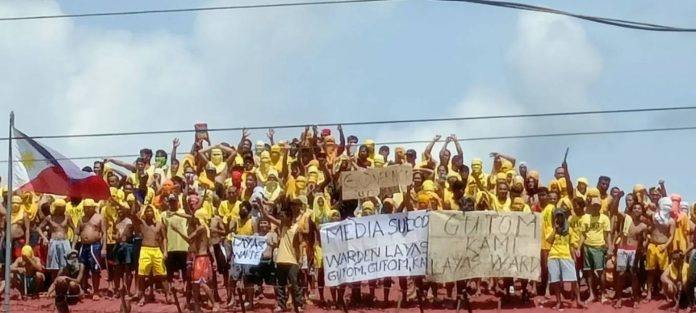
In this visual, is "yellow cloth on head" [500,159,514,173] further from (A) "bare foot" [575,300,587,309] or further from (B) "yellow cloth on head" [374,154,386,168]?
(A) "bare foot" [575,300,587,309]

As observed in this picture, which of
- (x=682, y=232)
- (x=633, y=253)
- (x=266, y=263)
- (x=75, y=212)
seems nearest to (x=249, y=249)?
(x=266, y=263)

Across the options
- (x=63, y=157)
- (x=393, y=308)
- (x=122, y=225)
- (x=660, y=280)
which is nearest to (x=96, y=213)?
(x=122, y=225)

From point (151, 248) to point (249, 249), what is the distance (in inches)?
69.3

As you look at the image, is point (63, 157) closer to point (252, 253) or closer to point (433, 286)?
point (252, 253)

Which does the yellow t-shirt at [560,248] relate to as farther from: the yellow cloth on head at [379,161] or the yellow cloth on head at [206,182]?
the yellow cloth on head at [206,182]

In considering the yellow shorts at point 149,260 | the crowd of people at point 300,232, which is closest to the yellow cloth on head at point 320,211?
the crowd of people at point 300,232

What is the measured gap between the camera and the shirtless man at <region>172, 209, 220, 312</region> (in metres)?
29.3

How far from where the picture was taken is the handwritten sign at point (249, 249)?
29312 mm

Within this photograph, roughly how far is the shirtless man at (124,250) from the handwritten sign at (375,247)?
141 inches

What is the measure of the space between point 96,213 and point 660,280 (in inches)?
391

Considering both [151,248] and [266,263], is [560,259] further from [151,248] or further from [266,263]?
[151,248]

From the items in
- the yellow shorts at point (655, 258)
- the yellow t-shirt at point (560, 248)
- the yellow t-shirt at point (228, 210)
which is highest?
the yellow t-shirt at point (228, 210)

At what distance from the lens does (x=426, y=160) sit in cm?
3212

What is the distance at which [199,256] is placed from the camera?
29.4 m
